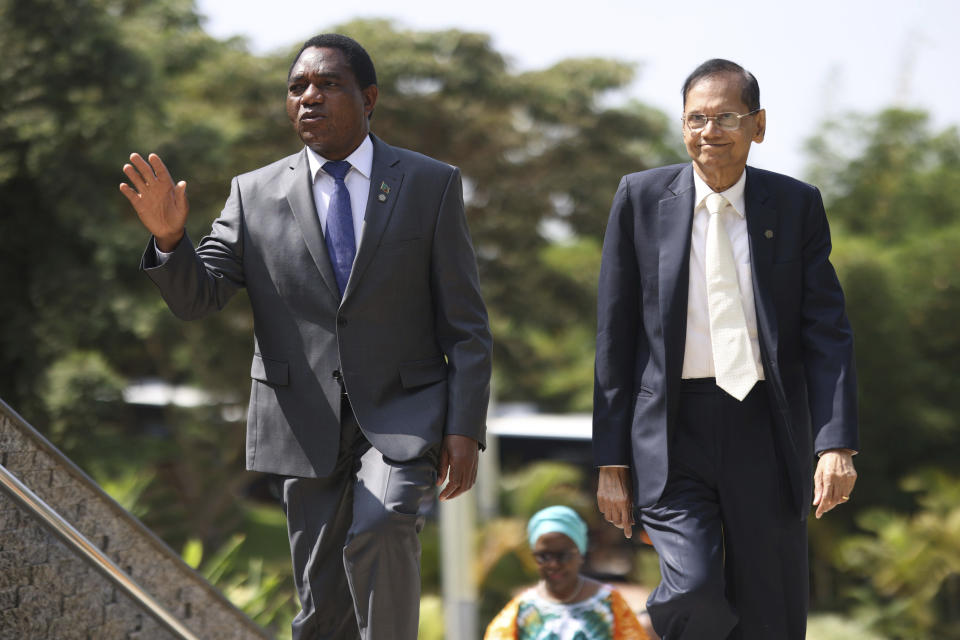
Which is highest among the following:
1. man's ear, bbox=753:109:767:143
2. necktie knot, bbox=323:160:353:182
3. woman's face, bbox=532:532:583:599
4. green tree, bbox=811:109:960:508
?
man's ear, bbox=753:109:767:143

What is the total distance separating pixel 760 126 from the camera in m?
3.63

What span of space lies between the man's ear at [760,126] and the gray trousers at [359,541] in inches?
53.2

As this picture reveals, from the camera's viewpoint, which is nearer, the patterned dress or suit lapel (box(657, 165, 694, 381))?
suit lapel (box(657, 165, 694, 381))

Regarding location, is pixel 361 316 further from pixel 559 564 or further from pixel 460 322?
pixel 559 564

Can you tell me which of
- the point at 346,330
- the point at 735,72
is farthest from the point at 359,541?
the point at 735,72

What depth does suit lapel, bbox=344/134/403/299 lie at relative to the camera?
3.53m

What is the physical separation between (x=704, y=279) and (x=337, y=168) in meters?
1.15

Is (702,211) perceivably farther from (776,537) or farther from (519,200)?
(519,200)

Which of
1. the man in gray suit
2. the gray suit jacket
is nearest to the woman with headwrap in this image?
the man in gray suit

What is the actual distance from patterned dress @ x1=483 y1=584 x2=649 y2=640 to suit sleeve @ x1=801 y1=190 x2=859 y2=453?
1421mm

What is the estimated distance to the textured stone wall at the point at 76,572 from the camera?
3680 millimetres

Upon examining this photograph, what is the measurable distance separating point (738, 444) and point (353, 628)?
127 centimetres

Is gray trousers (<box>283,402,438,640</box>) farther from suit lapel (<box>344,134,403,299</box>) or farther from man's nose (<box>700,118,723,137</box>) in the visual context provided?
man's nose (<box>700,118,723,137</box>)

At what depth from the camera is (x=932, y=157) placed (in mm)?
24953
